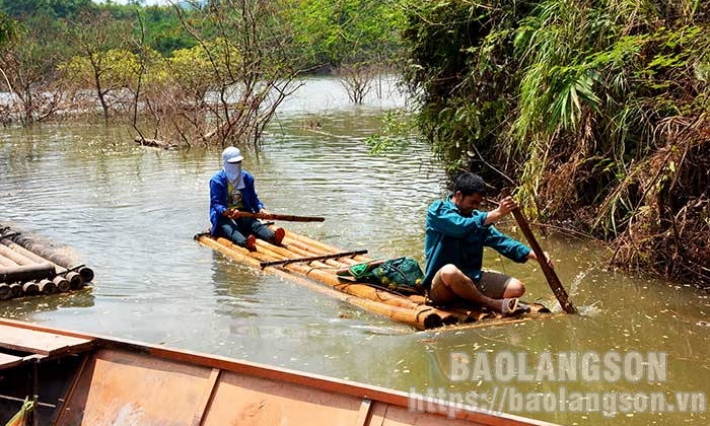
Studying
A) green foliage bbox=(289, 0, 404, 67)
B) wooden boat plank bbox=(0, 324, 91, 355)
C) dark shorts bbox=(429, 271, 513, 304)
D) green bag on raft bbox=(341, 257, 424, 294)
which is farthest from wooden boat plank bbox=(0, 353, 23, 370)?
green foliage bbox=(289, 0, 404, 67)

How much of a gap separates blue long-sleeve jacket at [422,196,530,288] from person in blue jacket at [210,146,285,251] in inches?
119

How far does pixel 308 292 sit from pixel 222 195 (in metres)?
2.27

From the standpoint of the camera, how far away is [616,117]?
893 cm

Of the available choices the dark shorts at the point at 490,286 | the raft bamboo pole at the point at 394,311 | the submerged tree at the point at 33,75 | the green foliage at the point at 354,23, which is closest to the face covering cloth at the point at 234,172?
the raft bamboo pole at the point at 394,311

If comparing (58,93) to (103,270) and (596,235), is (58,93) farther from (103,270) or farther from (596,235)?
(596,235)

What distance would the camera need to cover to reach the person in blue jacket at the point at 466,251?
633cm

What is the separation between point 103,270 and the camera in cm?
916

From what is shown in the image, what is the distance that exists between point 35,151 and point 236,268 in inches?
556

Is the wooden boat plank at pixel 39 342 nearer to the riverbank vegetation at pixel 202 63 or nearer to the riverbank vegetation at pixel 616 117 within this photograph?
the riverbank vegetation at pixel 616 117

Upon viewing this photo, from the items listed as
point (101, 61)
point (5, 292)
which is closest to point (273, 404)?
point (5, 292)

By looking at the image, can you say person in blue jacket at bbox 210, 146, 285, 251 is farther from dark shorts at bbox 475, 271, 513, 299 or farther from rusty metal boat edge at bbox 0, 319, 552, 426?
rusty metal boat edge at bbox 0, 319, 552, 426

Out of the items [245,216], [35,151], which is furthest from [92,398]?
[35,151]

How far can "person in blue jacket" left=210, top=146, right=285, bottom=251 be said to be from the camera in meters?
9.46

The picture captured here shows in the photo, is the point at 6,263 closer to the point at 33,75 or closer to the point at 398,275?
the point at 398,275
